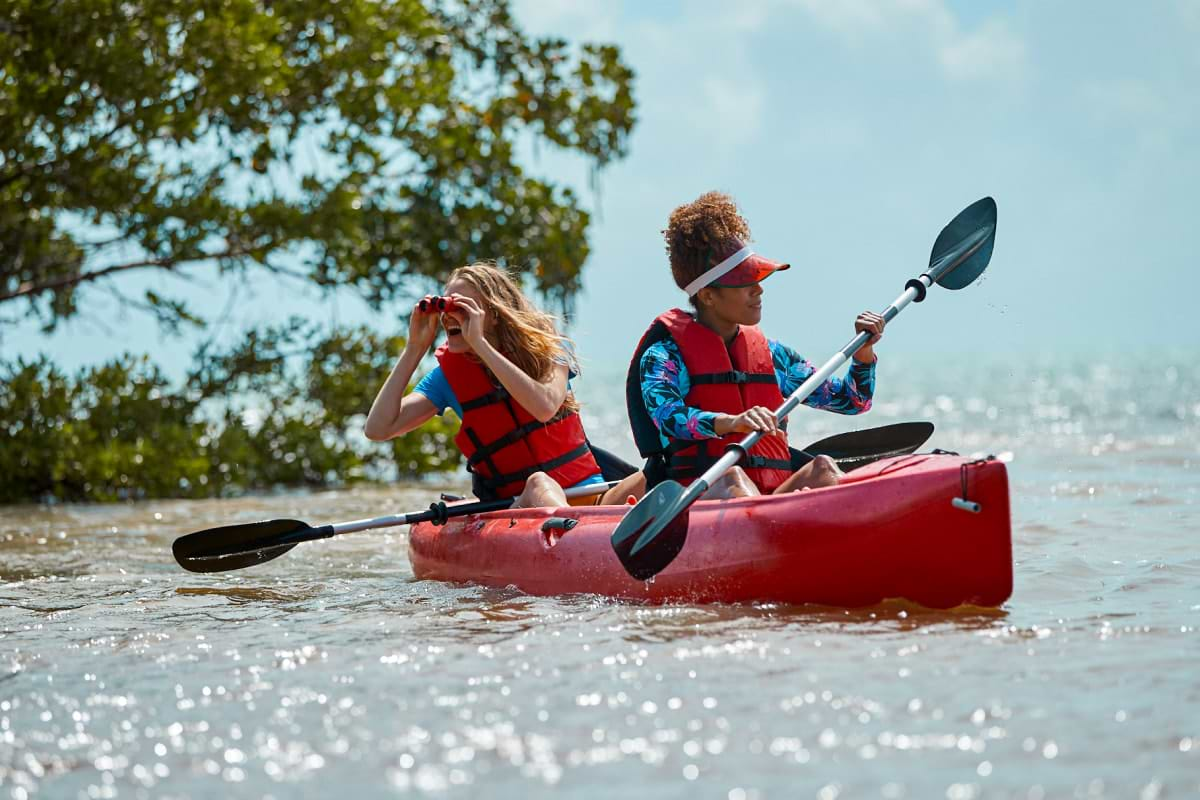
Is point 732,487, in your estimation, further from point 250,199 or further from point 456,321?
point 250,199

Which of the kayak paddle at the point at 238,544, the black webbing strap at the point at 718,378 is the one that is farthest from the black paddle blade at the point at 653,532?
the kayak paddle at the point at 238,544

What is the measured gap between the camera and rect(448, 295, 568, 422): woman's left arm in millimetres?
5172

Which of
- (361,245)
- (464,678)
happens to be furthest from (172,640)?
(361,245)

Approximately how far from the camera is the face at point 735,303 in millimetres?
4820

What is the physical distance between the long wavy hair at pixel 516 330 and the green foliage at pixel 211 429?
523cm

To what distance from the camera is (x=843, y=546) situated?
419cm

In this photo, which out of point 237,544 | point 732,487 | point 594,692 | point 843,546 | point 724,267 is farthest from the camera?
point 237,544

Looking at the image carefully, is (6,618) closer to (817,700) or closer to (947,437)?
(817,700)

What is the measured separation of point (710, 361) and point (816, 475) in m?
0.60

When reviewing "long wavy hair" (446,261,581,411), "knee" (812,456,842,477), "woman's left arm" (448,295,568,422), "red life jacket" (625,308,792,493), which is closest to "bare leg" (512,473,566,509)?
"woman's left arm" (448,295,568,422)

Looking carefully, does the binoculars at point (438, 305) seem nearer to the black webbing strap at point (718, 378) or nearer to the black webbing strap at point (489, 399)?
the black webbing strap at point (489, 399)

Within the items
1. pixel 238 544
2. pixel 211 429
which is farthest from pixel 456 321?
pixel 211 429

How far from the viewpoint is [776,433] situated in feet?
15.6

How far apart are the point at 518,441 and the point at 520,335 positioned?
0.44 metres
